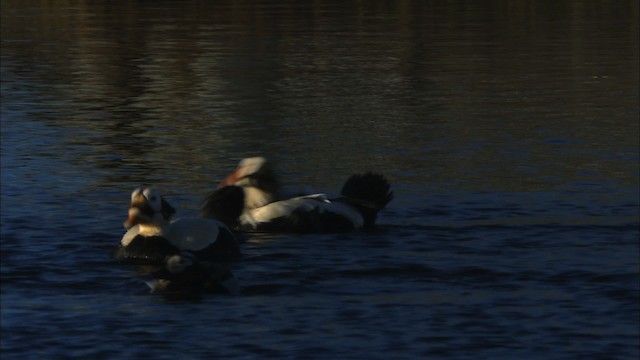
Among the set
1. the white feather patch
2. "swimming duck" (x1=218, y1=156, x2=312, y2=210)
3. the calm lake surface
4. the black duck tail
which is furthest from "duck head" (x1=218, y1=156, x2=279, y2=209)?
the white feather patch

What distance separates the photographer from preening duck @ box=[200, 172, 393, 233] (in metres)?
16.5

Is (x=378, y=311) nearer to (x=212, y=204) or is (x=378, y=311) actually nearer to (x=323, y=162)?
(x=212, y=204)

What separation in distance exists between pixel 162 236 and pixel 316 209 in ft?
5.81

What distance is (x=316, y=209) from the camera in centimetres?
1648

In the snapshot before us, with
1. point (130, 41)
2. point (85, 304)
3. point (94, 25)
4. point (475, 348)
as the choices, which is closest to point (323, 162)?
point (85, 304)

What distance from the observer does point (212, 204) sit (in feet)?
55.3

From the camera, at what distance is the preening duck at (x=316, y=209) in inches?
651

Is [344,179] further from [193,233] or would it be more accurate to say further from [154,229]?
[154,229]

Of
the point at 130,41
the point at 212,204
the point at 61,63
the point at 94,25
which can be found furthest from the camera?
the point at 94,25

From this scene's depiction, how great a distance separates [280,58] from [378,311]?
23927 millimetres

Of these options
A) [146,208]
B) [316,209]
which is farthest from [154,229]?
[316,209]

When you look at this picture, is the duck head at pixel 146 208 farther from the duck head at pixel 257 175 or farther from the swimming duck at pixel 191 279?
the duck head at pixel 257 175

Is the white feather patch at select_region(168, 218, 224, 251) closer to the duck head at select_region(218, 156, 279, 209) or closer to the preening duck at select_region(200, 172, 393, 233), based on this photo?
the preening duck at select_region(200, 172, 393, 233)

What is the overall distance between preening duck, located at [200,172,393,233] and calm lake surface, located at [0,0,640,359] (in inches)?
9.3
